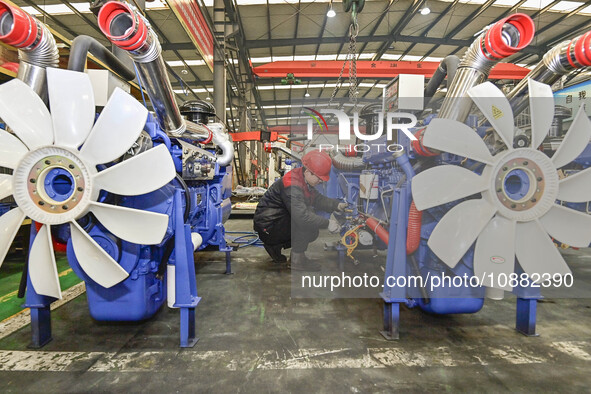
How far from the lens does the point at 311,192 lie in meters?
2.17

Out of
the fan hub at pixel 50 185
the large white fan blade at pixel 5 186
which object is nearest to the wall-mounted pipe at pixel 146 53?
the fan hub at pixel 50 185

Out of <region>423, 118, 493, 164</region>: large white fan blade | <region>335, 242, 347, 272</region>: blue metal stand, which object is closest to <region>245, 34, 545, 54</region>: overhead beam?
<region>335, 242, 347, 272</region>: blue metal stand

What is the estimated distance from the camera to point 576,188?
1.35 metres

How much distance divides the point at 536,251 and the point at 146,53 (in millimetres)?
2379

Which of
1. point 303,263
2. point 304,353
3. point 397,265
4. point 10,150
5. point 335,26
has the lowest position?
point 304,353

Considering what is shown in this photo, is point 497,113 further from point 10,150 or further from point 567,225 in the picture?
point 10,150

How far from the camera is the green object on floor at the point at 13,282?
6.91ft

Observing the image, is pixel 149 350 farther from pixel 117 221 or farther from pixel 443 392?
pixel 443 392

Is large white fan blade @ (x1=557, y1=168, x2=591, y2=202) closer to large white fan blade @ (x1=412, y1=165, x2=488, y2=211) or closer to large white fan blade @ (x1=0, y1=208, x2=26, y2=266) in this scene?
large white fan blade @ (x1=412, y1=165, x2=488, y2=211)

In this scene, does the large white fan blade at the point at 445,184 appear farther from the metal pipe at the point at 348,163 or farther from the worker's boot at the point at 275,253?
the worker's boot at the point at 275,253

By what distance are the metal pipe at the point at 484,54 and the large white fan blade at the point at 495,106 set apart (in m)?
0.22

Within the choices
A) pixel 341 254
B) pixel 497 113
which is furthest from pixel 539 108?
pixel 341 254

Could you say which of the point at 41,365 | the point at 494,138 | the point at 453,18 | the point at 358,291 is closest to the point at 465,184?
the point at 494,138

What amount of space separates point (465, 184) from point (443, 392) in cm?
102
